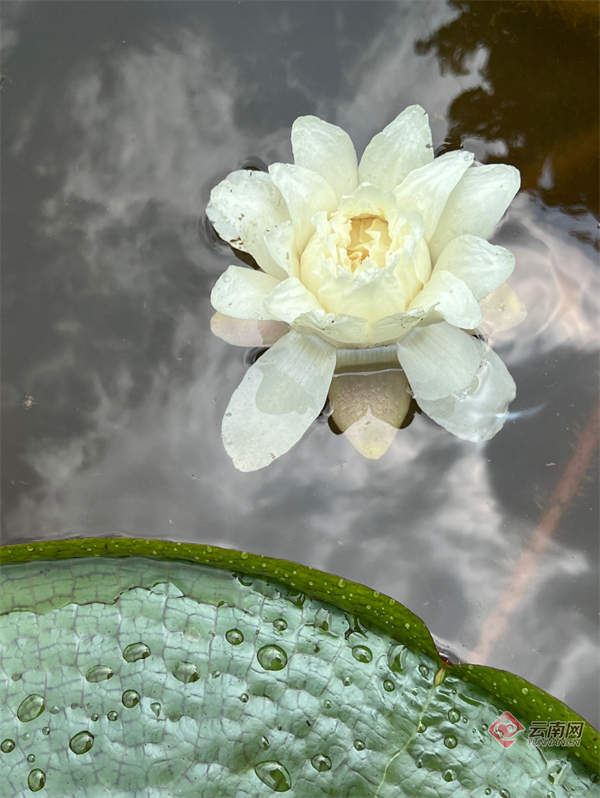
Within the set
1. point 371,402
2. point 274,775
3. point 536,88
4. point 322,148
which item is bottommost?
point 274,775

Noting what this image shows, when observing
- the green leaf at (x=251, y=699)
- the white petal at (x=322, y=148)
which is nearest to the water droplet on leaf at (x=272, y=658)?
the green leaf at (x=251, y=699)

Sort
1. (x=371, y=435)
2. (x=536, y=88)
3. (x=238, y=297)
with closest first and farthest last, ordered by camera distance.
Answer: (x=238, y=297), (x=371, y=435), (x=536, y=88)

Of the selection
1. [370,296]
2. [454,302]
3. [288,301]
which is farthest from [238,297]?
[454,302]

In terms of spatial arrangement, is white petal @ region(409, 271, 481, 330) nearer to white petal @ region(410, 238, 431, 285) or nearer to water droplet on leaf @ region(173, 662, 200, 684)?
white petal @ region(410, 238, 431, 285)

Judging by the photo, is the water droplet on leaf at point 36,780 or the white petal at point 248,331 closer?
the water droplet on leaf at point 36,780

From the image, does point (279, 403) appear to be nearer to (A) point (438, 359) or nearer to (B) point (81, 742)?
(A) point (438, 359)

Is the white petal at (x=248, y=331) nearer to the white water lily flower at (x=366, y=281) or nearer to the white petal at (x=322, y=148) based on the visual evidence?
the white water lily flower at (x=366, y=281)

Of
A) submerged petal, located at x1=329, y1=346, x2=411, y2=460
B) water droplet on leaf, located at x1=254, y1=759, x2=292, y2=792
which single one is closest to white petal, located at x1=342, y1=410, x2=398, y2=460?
submerged petal, located at x1=329, y1=346, x2=411, y2=460

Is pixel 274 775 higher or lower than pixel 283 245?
lower
